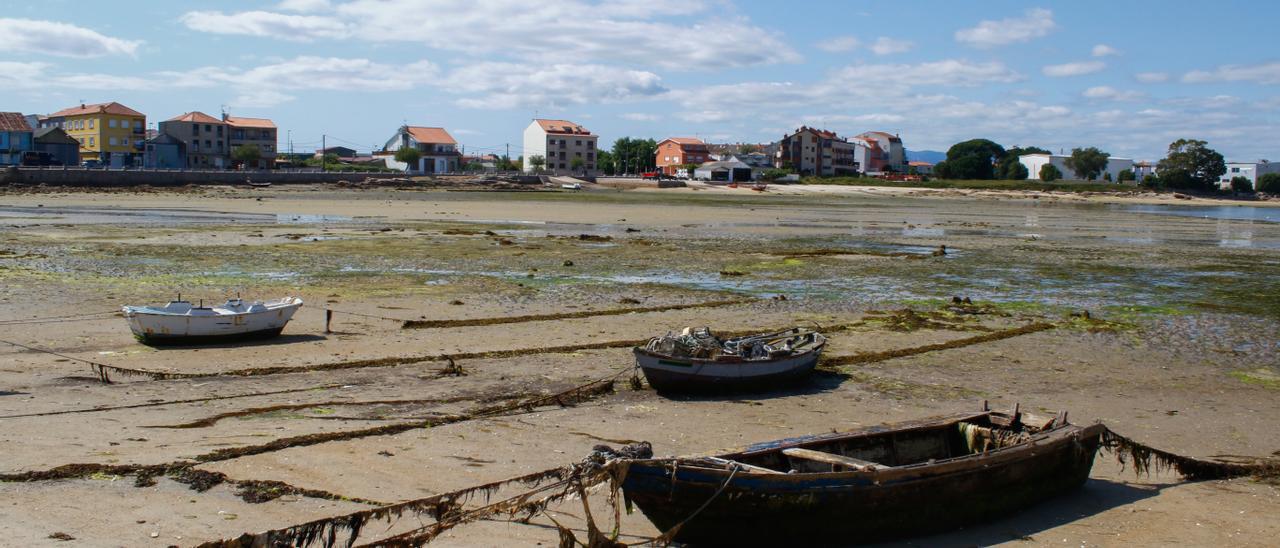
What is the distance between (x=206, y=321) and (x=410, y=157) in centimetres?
13035

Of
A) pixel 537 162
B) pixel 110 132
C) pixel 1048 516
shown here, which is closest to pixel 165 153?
pixel 110 132

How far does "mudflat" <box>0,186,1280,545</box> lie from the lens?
9836 millimetres

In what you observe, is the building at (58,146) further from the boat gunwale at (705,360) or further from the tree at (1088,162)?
the tree at (1088,162)

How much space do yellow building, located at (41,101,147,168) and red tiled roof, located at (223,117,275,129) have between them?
1118cm

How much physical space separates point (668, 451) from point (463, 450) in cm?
227

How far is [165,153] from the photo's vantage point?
117 m

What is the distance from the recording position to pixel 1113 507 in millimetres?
10531

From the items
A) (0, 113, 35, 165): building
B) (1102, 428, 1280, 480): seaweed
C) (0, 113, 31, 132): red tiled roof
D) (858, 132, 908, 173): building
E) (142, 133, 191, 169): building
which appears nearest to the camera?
(1102, 428, 1280, 480): seaweed

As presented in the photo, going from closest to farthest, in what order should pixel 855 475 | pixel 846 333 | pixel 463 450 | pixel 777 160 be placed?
pixel 855 475
pixel 463 450
pixel 846 333
pixel 777 160

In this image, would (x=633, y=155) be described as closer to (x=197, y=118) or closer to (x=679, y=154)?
(x=679, y=154)

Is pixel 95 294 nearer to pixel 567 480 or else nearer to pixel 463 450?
pixel 463 450

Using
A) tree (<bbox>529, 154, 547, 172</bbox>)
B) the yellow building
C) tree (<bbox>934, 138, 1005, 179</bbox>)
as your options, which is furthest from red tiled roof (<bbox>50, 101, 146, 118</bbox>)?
tree (<bbox>934, 138, 1005, 179</bbox>)

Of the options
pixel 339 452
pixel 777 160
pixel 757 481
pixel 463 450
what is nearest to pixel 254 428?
pixel 339 452

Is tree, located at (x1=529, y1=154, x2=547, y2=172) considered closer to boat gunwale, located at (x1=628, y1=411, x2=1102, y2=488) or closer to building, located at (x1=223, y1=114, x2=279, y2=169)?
building, located at (x1=223, y1=114, x2=279, y2=169)
